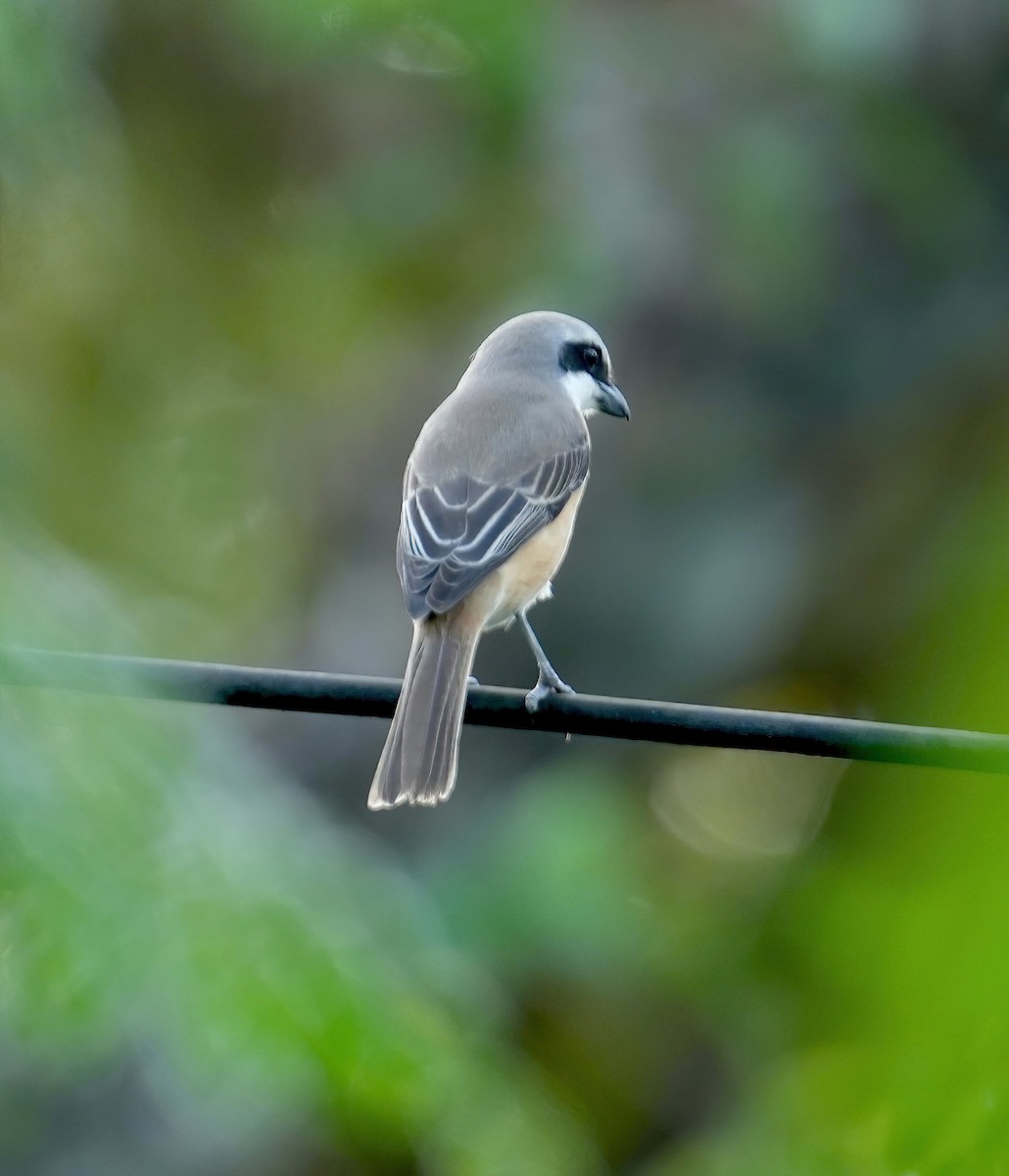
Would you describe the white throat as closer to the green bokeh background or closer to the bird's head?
the bird's head

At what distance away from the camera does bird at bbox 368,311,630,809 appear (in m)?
3.86

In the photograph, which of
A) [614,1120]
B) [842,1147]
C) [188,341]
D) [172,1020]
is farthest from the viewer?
[188,341]

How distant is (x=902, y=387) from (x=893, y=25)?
5.38 ft

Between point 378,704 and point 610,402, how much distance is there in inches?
118

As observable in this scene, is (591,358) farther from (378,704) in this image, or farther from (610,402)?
(378,704)

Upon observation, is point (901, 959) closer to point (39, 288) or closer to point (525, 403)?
point (525, 403)

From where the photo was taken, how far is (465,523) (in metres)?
4.48

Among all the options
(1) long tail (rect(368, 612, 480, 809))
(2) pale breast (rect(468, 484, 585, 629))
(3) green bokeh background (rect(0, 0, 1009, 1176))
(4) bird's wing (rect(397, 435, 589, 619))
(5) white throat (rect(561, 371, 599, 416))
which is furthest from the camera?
(5) white throat (rect(561, 371, 599, 416))

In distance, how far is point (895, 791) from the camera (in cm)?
88

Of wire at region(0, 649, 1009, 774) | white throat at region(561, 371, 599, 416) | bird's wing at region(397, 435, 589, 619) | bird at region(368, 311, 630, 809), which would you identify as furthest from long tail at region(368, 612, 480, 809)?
white throat at region(561, 371, 599, 416)

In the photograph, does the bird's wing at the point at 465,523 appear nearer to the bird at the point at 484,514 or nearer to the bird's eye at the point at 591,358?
the bird at the point at 484,514

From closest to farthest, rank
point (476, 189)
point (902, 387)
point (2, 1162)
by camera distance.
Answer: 1. point (2, 1162)
2. point (902, 387)
3. point (476, 189)

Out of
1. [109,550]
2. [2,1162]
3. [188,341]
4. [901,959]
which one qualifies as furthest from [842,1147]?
[188,341]

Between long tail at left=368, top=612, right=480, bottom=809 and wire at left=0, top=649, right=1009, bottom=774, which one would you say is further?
long tail at left=368, top=612, right=480, bottom=809
